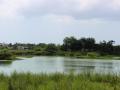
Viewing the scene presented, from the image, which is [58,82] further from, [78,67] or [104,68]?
[78,67]

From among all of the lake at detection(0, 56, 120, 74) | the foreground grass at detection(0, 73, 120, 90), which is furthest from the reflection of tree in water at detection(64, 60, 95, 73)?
the foreground grass at detection(0, 73, 120, 90)

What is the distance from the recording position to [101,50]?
84750 millimetres

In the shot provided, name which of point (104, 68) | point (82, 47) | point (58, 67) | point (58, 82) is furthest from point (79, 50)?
point (58, 82)

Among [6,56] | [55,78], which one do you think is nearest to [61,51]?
[6,56]

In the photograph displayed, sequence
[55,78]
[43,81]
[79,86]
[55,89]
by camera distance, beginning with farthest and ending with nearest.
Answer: [55,78] < [43,81] < [79,86] < [55,89]

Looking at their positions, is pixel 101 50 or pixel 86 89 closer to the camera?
pixel 86 89

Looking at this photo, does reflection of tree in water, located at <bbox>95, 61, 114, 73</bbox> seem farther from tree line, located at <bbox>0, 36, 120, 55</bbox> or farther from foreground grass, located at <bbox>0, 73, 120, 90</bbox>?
tree line, located at <bbox>0, 36, 120, 55</bbox>

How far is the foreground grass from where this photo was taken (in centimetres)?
1035

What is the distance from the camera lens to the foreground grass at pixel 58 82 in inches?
408

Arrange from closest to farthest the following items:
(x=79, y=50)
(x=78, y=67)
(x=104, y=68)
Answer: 1. (x=104, y=68)
2. (x=78, y=67)
3. (x=79, y=50)

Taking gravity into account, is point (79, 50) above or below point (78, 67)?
above

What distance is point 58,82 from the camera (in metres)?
11.9

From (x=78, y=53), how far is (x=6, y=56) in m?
28.4

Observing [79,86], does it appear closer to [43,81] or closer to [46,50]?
[43,81]
